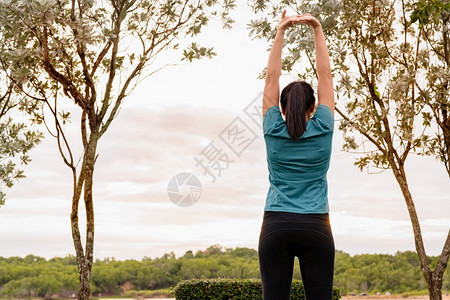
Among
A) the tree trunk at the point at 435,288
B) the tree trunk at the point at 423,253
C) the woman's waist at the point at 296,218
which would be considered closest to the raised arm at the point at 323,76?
the woman's waist at the point at 296,218

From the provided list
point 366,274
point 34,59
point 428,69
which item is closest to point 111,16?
point 34,59

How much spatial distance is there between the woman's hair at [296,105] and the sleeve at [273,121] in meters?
0.04

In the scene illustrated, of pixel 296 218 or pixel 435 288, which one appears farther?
pixel 435 288

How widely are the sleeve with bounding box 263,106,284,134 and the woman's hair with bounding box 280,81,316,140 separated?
1.5 inches

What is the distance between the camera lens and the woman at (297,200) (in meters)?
1.93

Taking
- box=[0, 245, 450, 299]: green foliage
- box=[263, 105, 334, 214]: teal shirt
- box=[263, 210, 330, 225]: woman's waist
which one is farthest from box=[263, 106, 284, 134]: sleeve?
box=[0, 245, 450, 299]: green foliage

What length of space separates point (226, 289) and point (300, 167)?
6.80 metres

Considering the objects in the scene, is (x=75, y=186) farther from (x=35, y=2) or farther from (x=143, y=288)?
(x=143, y=288)

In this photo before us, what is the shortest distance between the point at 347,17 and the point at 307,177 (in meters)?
5.90

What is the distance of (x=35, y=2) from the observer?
203 inches

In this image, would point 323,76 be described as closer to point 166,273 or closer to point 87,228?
point 87,228

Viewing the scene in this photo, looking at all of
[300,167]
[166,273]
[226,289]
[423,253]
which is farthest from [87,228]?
[166,273]

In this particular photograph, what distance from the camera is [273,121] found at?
6.84 ft

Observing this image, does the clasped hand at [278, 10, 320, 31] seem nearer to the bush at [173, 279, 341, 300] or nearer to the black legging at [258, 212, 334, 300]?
the black legging at [258, 212, 334, 300]
